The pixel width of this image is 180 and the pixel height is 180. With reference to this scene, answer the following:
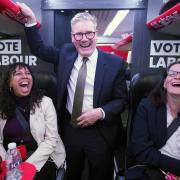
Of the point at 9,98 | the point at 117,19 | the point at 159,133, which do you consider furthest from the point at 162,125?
the point at 117,19

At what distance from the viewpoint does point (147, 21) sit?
7.93ft

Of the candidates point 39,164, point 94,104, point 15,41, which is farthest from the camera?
point 15,41

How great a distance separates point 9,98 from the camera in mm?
1768

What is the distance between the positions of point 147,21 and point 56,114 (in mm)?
1294

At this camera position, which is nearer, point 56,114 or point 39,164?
point 39,164

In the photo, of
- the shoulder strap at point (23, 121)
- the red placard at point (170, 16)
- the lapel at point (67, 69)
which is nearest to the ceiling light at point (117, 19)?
the red placard at point (170, 16)

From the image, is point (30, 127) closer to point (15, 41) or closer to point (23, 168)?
point (23, 168)

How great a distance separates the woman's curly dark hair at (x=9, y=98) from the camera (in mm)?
1726

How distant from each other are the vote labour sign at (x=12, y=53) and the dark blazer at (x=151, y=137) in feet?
4.35

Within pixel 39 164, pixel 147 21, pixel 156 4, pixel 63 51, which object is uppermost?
pixel 156 4

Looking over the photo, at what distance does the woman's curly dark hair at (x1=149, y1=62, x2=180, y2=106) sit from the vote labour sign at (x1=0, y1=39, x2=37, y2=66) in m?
1.32

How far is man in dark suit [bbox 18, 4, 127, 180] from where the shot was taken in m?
1.75

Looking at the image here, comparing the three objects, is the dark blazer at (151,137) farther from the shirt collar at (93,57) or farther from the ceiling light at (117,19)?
the ceiling light at (117,19)

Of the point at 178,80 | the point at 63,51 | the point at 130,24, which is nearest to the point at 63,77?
the point at 63,51
